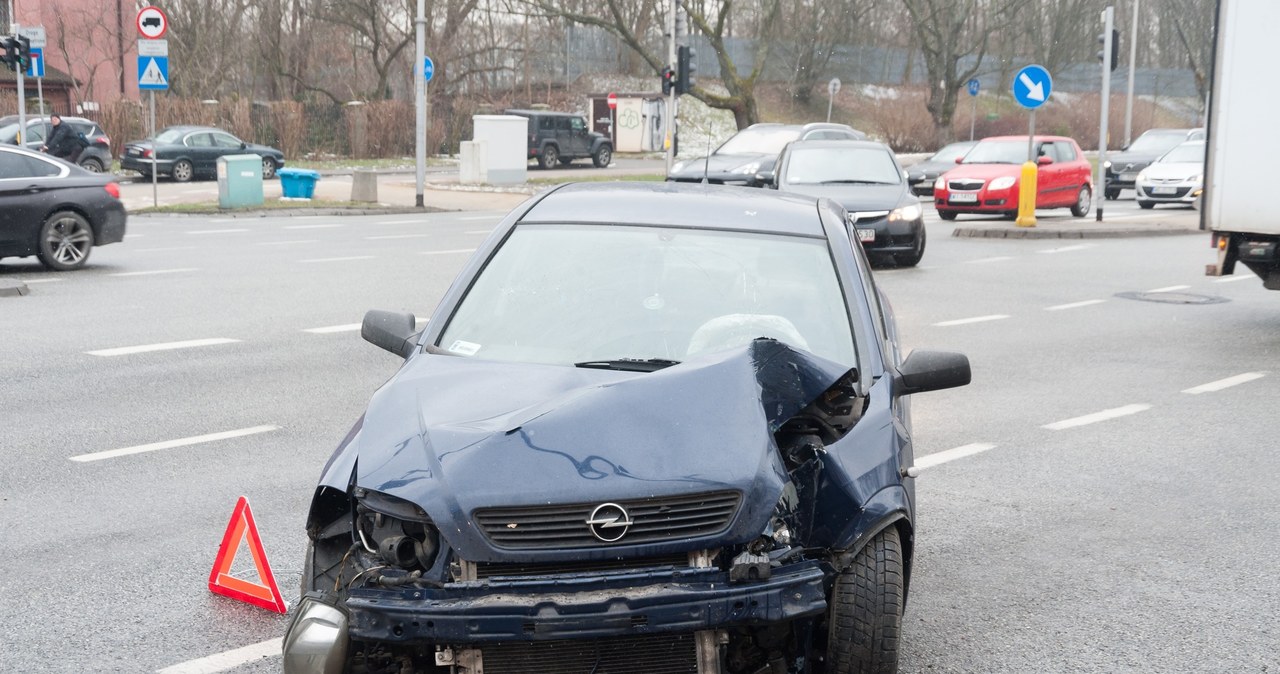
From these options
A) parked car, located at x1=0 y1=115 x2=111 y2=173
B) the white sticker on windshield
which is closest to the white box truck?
the white sticker on windshield

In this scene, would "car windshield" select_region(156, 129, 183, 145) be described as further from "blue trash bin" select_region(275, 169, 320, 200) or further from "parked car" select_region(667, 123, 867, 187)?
"parked car" select_region(667, 123, 867, 187)

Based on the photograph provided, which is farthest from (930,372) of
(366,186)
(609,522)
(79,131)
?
(79,131)

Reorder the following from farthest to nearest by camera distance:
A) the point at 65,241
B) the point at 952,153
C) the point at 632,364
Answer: the point at 952,153 → the point at 65,241 → the point at 632,364

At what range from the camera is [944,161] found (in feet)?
126

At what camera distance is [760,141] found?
28.7 m

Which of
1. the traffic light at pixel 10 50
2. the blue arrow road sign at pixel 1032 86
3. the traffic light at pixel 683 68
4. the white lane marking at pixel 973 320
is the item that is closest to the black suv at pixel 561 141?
the traffic light at pixel 683 68

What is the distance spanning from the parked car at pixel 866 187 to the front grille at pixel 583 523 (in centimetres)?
1472

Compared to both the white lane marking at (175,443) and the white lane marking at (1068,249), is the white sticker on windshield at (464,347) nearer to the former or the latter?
the white lane marking at (175,443)

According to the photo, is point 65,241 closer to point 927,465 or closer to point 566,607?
point 927,465

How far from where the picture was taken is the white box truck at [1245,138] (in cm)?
1236

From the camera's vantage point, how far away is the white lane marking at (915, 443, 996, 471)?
314 inches

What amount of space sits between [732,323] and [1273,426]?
578 centimetres

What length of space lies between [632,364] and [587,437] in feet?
2.59

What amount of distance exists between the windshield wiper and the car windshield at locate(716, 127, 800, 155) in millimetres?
23645
